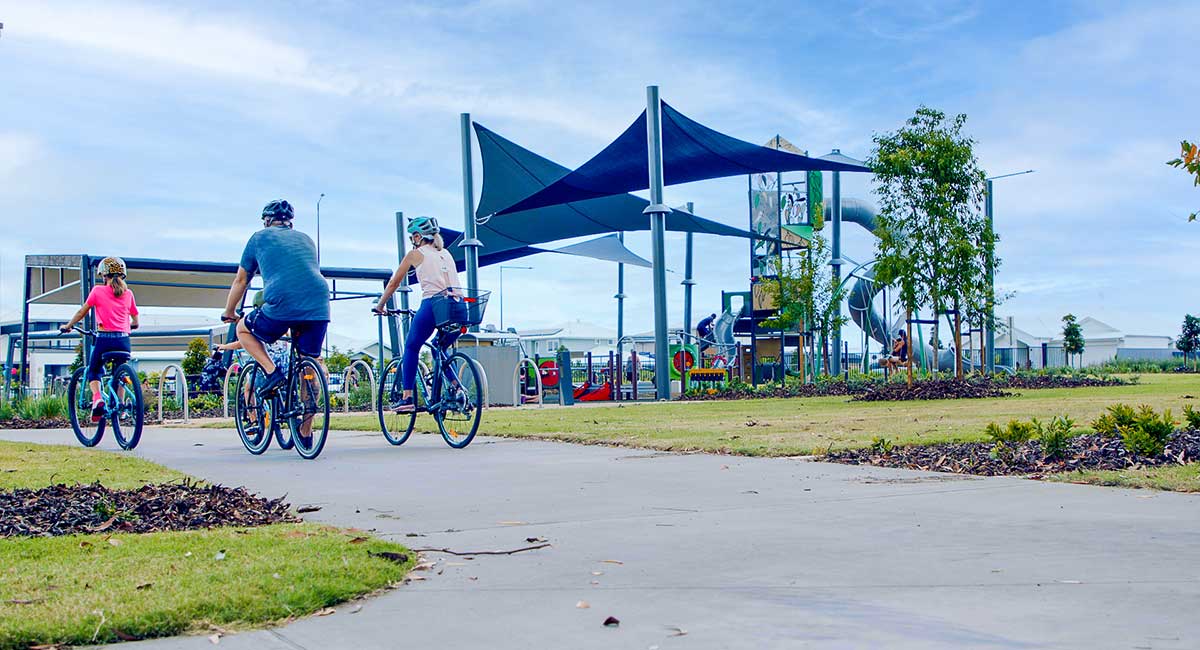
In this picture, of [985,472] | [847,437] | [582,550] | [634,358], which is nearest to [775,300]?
[634,358]

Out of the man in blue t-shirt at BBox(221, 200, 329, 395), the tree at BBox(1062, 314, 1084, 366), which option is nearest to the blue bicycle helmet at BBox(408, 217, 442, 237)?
the man in blue t-shirt at BBox(221, 200, 329, 395)

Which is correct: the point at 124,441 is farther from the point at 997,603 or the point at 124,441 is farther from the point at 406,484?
the point at 997,603

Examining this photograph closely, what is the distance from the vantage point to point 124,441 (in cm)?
923

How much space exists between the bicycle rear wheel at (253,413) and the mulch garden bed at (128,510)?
3070mm

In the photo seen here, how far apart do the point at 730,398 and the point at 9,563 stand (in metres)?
19.7

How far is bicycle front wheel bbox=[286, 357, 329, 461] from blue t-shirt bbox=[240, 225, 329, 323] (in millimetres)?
393

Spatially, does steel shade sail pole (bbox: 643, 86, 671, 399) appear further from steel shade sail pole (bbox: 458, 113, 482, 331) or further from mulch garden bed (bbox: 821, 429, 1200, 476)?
mulch garden bed (bbox: 821, 429, 1200, 476)

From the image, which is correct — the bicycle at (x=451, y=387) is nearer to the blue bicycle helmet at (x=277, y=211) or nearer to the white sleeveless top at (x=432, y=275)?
the white sleeveless top at (x=432, y=275)

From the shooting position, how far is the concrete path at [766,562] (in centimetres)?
268

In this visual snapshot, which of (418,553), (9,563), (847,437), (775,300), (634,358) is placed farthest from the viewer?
(775,300)

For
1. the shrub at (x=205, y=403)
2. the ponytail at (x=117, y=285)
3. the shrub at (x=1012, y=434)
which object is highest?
the ponytail at (x=117, y=285)

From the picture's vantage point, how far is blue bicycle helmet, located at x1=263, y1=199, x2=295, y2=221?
8227 mm

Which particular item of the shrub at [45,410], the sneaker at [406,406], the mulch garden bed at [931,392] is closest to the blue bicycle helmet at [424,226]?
the sneaker at [406,406]

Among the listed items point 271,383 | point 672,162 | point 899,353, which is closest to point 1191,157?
point 271,383
